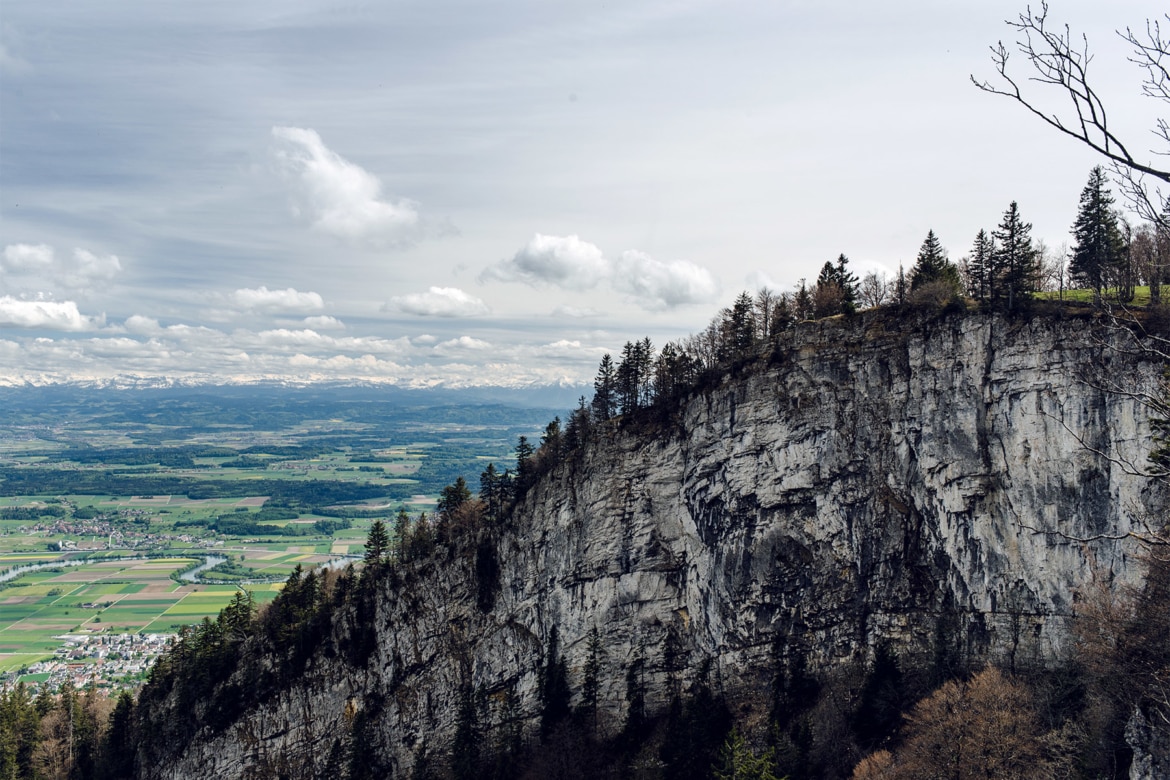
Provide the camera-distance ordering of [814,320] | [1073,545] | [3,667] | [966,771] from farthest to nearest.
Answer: [3,667] < [814,320] < [1073,545] < [966,771]

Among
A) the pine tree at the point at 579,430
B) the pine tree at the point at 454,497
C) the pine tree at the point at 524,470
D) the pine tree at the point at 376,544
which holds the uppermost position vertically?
the pine tree at the point at 579,430

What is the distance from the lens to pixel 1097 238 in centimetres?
4628

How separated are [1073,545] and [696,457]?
2416 cm

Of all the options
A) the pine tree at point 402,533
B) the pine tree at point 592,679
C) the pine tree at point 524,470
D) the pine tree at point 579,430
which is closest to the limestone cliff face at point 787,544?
the pine tree at point 592,679

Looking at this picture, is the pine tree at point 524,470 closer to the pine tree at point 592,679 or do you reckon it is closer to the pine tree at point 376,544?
the pine tree at point 592,679

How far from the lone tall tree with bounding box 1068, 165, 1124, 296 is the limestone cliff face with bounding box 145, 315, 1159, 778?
9688 mm

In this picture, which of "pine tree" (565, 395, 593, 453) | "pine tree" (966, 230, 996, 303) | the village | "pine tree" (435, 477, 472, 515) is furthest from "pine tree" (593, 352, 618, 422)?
the village

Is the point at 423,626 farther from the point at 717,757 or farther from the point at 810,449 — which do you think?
the point at 810,449

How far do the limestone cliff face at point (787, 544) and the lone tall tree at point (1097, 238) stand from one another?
9.69m

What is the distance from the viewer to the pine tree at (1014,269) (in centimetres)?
4197

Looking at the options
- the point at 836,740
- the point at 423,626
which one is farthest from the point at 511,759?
the point at 836,740

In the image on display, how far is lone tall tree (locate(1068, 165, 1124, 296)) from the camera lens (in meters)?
44.9

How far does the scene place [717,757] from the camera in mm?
44969

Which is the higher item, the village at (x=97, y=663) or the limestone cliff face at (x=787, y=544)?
the limestone cliff face at (x=787, y=544)
